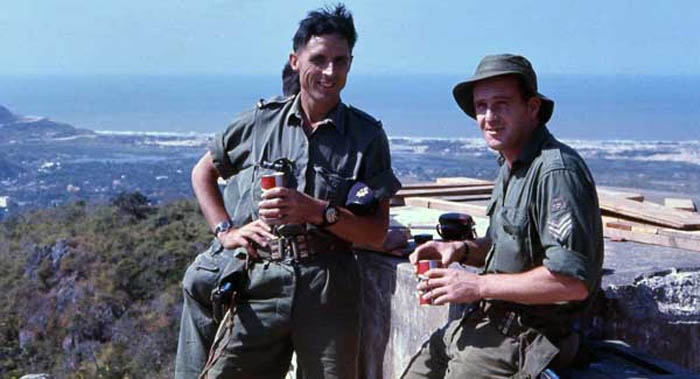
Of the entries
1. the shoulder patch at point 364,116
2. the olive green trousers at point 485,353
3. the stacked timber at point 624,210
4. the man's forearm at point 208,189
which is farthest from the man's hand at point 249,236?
the stacked timber at point 624,210

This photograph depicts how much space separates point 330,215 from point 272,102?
0.72 metres

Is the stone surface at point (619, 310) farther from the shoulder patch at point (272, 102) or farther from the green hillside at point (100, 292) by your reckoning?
the green hillside at point (100, 292)

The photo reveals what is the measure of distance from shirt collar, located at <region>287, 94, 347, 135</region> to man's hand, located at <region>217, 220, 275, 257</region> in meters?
0.51

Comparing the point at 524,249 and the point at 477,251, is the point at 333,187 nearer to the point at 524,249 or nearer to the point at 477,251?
the point at 477,251

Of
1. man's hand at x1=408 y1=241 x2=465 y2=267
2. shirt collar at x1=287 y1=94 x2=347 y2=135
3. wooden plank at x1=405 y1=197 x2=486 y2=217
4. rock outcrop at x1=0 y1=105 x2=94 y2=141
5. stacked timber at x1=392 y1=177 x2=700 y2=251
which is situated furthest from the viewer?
rock outcrop at x1=0 y1=105 x2=94 y2=141

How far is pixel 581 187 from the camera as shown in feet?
11.1

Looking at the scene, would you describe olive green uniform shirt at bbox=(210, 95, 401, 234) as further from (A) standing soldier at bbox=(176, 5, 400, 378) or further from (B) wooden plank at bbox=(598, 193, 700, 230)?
(B) wooden plank at bbox=(598, 193, 700, 230)

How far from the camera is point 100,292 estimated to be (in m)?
22.2

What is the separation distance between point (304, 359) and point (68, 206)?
99.1ft

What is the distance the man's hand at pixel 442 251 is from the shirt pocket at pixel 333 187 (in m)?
0.51

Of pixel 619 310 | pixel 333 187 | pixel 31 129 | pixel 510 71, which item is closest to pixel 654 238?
pixel 619 310

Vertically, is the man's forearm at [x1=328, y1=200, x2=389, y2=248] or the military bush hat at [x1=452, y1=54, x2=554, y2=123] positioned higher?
the military bush hat at [x1=452, y1=54, x2=554, y2=123]

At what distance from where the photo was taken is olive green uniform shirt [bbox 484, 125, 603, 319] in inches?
131

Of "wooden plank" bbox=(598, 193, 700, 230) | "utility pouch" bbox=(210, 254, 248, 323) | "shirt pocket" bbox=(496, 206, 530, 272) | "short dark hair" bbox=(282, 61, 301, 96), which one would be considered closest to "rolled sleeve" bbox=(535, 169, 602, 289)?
"shirt pocket" bbox=(496, 206, 530, 272)
